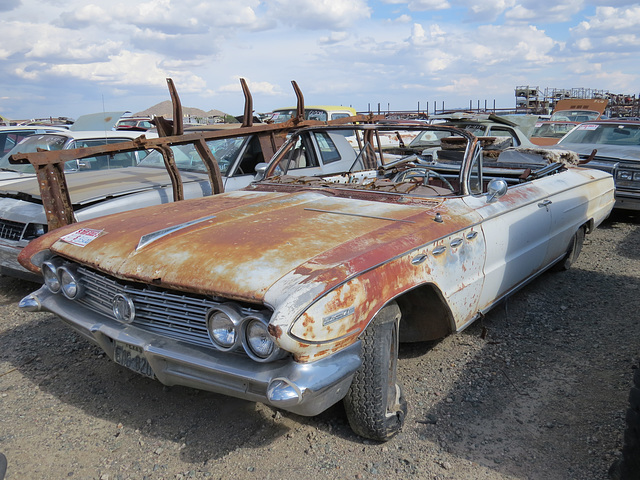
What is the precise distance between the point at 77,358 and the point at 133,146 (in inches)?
80.5

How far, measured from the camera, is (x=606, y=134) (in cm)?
880

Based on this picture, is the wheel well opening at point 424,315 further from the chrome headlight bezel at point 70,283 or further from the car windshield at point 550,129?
the car windshield at point 550,129

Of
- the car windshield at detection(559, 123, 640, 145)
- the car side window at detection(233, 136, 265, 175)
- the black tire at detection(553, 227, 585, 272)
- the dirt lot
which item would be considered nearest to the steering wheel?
the dirt lot

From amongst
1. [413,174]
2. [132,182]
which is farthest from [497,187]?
[132,182]

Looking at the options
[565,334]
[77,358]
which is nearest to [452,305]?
[565,334]

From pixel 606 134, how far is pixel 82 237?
8461 mm

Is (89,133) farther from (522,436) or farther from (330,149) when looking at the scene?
(522,436)

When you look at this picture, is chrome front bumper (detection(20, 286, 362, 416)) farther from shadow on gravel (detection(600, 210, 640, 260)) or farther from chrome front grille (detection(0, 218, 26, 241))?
shadow on gravel (detection(600, 210, 640, 260))

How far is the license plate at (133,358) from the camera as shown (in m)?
2.67

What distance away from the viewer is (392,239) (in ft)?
9.13

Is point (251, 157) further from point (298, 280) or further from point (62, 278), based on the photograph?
point (298, 280)

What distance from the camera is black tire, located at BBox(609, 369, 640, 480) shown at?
82.3 inches

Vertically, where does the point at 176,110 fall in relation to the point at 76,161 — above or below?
above

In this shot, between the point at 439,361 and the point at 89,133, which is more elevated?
the point at 89,133
